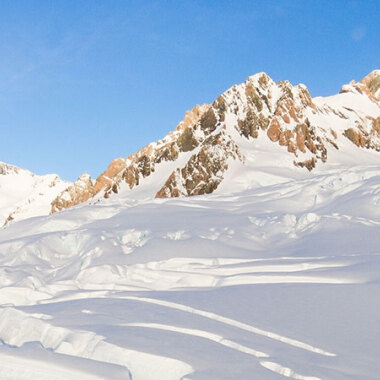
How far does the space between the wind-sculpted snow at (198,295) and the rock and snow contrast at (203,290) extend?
31mm

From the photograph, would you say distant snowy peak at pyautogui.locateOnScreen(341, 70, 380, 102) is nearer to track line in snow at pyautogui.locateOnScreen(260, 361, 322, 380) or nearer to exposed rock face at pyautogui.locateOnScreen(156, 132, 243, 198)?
exposed rock face at pyautogui.locateOnScreen(156, 132, 243, 198)

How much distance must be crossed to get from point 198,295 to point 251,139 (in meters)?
96.4

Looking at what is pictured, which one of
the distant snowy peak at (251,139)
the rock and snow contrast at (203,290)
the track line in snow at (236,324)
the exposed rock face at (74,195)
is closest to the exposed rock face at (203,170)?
Result: the distant snowy peak at (251,139)

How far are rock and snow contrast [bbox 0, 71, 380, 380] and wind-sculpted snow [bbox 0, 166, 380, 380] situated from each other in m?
0.03

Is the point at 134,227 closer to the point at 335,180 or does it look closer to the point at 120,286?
the point at 120,286

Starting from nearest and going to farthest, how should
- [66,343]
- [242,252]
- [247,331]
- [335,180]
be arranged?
[66,343]
[247,331]
[242,252]
[335,180]

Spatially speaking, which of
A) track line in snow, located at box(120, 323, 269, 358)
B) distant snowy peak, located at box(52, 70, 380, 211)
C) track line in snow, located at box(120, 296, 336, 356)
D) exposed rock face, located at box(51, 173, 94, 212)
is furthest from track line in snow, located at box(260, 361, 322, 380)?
exposed rock face, located at box(51, 173, 94, 212)

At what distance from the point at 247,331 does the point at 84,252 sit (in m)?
8.84

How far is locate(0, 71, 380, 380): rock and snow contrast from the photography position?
5785mm

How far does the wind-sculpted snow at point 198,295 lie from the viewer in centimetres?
576

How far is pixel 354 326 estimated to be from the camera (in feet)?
22.7

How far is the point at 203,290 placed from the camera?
1003cm

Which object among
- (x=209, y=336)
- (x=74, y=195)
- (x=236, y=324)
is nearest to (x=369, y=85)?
(x=74, y=195)

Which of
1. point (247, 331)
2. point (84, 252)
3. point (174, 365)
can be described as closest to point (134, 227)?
point (84, 252)
